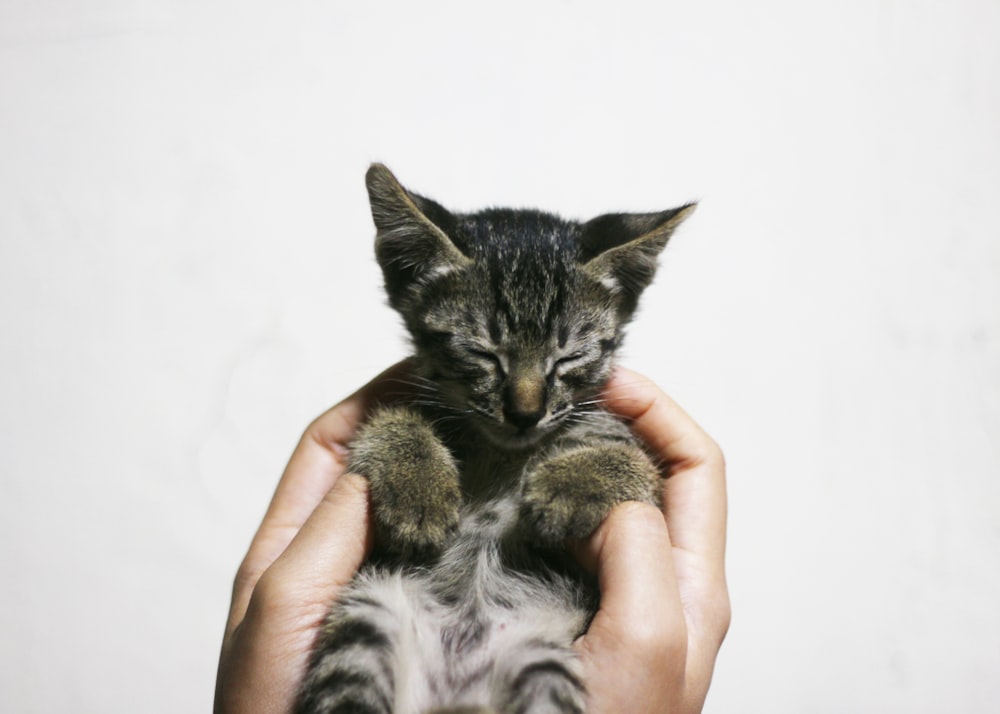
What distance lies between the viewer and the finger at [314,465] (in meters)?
1.64

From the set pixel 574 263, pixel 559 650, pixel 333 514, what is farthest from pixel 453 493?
pixel 574 263

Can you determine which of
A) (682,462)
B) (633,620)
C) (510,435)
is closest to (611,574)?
(633,620)

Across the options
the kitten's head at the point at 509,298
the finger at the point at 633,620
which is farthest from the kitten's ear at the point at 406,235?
the finger at the point at 633,620

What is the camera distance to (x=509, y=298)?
4.75 ft

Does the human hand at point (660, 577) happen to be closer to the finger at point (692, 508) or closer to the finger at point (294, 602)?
the finger at point (692, 508)

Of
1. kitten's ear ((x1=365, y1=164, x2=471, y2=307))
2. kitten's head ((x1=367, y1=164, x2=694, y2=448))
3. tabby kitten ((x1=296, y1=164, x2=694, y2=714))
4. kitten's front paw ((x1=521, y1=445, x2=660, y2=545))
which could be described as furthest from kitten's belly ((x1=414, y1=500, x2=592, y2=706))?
kitten's ear ((x1=365, y1=164, x2=471, y2=307))

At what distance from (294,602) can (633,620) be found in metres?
0.64

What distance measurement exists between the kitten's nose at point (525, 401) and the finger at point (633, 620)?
0.25 metres

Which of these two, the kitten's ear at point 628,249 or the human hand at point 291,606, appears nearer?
the human hand at point 291,606

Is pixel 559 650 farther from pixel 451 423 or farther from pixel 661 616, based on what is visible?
pixel 451 423

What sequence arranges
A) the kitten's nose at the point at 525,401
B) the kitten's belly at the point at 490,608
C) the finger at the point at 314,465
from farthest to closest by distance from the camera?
the finger at the point at 314,465, the kitten's nose at the point at 525,401, the kitten's belly at the point at 490,608

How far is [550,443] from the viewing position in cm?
158

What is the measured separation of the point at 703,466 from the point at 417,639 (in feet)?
2.54

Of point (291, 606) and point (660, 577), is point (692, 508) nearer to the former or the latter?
point (660, 577)
